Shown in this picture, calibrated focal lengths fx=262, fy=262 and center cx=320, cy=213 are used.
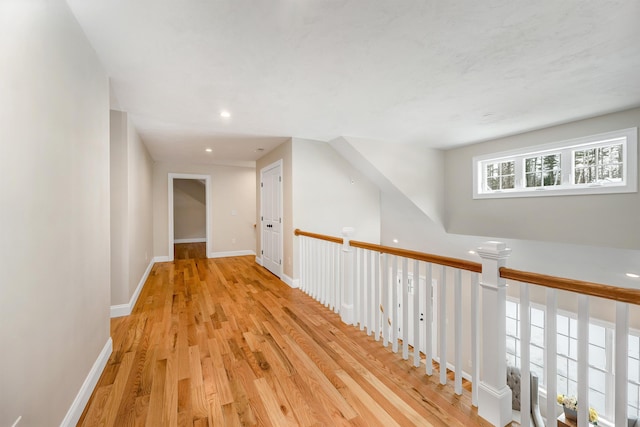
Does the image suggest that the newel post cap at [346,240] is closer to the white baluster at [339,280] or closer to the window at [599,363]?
the white baluster at [339,280]

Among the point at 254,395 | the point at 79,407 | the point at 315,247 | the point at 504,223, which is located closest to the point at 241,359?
the point at 254,395

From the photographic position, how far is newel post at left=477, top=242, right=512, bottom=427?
57.1 inches

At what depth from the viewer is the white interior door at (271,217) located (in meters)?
4.46

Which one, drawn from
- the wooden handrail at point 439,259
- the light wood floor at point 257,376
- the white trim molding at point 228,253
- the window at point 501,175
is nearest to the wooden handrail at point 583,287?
the wooden handrail at point 439,259

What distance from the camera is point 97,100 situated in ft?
6.28

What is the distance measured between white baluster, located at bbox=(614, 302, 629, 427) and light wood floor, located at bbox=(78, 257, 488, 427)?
607 mm

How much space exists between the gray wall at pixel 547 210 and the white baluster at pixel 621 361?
2.88m

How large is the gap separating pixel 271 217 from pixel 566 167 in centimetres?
443

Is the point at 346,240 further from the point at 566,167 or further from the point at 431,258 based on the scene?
the point at 566,167

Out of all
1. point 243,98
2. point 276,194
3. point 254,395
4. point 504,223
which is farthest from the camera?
point 276,194

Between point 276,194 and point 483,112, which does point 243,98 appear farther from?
point 483,112

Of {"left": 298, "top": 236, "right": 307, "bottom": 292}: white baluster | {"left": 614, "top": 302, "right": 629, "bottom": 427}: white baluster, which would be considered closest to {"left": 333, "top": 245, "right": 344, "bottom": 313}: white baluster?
{"left": 298, "top": 236, "right": 307, "bottom": 292}: white baluster

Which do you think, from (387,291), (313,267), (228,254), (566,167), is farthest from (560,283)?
(228,254)

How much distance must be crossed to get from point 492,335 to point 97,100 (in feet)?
9.96
